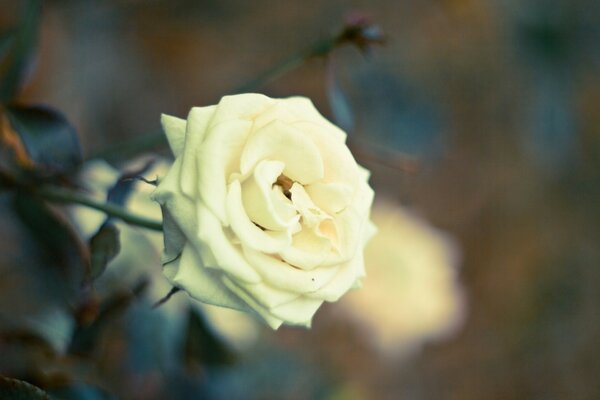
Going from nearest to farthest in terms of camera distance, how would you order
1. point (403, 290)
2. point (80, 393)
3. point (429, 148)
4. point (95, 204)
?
point (95, 204), point (80, 393), point (403, 290), point (429, 148)

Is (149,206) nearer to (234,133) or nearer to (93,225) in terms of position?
(93,225)

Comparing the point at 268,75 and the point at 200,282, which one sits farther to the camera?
the point at 268,75

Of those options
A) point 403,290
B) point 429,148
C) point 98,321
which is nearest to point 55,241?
point 98,321

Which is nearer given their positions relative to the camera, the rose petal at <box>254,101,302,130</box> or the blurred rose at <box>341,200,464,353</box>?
the rose petal at <box>254,101,302,130</box>

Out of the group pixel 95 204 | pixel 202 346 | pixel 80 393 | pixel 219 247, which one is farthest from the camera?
pixel 202 346

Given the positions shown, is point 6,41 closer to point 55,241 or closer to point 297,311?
point 55,241

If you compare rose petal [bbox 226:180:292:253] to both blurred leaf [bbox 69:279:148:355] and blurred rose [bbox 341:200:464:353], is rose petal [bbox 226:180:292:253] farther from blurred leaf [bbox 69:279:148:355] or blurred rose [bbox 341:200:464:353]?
blurred rose [bbox 341:200:464:353]

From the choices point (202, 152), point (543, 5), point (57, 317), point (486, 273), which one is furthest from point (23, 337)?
point (486, 273)

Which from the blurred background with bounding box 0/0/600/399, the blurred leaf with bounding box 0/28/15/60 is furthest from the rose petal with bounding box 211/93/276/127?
the blurred background with bounding box 0/0/600/399
